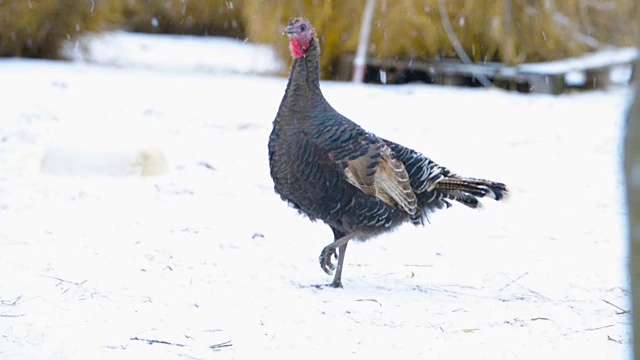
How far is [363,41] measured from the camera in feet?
38.3

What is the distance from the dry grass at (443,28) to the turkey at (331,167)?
749 centimetres

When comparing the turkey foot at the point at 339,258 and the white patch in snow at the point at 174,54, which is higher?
the white patch in snow at the point at 174,54

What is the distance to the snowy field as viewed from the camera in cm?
380

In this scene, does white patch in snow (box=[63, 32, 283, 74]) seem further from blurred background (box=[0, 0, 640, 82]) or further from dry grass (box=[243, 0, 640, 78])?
dry grass (box=[243, 0, 640, 78])

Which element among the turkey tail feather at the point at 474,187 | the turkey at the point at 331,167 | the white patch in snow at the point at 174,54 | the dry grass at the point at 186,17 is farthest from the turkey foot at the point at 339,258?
the dry grass at the point at 186,17

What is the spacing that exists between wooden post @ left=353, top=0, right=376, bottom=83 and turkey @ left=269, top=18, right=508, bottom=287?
715 centimetres

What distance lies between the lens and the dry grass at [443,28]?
11938mm

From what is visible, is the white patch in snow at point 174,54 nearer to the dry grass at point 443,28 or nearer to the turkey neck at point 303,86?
the dry grass at point 443,28

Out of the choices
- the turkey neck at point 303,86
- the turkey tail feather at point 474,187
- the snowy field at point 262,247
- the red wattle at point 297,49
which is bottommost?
the snowy field at point 262,247

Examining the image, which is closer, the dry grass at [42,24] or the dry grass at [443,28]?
the dry grass at [443,28]

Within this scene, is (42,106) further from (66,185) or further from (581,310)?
(581,310)

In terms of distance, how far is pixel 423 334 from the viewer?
3.91 meters

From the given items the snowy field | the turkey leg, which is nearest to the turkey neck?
the turkey leg

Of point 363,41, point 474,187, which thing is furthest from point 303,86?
point 363,41
